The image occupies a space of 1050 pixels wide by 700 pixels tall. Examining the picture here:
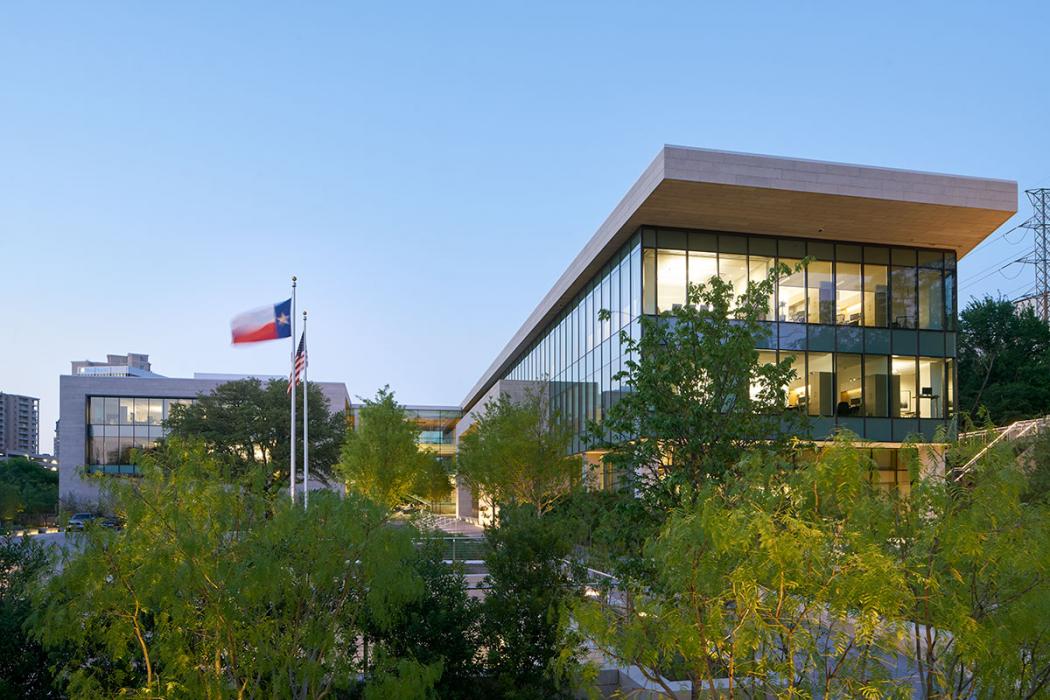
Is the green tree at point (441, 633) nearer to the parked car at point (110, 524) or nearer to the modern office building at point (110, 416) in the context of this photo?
the parked car at point (110, 524)

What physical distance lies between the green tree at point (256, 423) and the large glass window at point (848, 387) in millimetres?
36617

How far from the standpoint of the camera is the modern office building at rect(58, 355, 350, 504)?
223 ft

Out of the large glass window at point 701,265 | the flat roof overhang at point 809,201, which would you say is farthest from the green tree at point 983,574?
the large glass window at point 701,265

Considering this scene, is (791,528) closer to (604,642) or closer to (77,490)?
(604,642)

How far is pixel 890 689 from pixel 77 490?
72.1 meters

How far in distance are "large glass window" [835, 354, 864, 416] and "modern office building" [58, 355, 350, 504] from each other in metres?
47.3

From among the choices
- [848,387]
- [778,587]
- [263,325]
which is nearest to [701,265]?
[848,387]

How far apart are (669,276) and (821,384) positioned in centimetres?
689

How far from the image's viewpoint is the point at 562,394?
40531mm

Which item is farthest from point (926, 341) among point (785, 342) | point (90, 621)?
point (90, 621)

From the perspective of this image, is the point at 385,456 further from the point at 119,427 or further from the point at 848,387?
the point at 119,427

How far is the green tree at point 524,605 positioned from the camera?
12.4 m

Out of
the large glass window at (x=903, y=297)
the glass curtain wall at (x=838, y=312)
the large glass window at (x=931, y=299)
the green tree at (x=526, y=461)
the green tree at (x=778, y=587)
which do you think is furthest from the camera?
the green tree at (x=526, y=461)

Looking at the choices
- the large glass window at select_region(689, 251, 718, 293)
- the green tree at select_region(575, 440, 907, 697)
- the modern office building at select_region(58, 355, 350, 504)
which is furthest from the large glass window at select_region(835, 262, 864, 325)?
the modern office building at select_region(58, 355, 350, 504)
